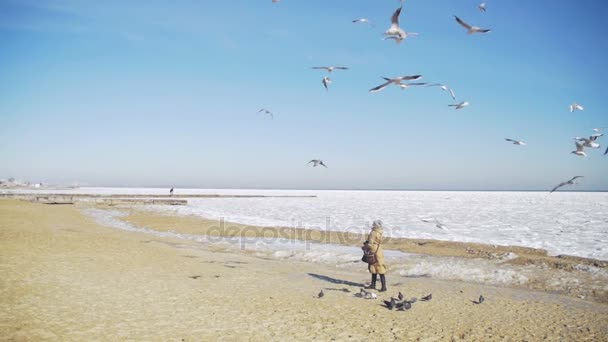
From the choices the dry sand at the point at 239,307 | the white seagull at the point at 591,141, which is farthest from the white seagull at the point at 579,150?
the dry sand at the point at 239,307

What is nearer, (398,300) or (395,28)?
(395,28)

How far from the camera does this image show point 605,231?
28469 millimetres

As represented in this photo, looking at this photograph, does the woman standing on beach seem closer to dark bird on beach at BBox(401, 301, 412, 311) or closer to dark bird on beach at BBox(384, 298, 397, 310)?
dark bird on beach at BBox(384, 298, 397, 310)

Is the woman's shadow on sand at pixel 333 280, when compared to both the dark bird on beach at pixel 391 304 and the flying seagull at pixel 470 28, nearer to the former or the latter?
the dark bird on beach at pixel 391 304

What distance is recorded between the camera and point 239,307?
9406mm

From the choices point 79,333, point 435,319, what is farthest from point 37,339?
point 435,319

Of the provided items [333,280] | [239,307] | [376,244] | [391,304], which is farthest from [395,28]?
[333,280]

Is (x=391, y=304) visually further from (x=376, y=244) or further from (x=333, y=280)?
(x=333, y=280)

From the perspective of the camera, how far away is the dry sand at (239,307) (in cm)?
770

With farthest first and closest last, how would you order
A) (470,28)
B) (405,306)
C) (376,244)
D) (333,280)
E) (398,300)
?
1. (333,280)
2. (376,244)
3. (398,300)
4. (405,306)
5. (470,28)

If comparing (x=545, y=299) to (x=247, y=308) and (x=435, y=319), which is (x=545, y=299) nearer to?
(x=435, y=319)

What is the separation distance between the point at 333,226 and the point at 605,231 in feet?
65.5

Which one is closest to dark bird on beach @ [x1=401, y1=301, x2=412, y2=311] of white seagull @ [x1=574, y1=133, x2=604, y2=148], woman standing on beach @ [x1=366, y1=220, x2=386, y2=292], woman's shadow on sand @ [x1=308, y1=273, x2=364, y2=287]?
woman standing on beach @ [x1=366, y1=220, x2=386, y2=292]

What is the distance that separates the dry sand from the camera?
770 centimetres
